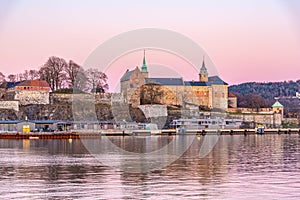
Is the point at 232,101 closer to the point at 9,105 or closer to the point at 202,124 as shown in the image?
the point at 202,124

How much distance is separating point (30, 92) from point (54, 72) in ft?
25.3

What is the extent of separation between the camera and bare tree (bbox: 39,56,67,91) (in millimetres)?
100000

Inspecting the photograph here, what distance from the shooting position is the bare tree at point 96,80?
3934 inches

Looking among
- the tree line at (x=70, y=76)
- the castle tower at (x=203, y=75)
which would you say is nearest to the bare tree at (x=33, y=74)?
the tree line at (x=70, y=76)

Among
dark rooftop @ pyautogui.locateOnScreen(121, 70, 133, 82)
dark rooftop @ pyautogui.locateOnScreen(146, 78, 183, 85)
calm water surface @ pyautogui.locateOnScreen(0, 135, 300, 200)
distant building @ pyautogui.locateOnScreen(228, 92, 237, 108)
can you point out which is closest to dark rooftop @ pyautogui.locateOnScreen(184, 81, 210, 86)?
dark rooftop @ pyautogui.locateOnScreen(146, 78, 183, 85)

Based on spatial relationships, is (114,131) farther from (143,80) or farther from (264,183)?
(264,183)

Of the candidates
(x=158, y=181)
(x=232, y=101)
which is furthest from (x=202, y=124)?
(x=158, y=181)

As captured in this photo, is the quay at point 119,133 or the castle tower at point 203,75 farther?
the castle tower at point 203,75

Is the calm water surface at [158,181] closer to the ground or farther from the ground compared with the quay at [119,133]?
closer to the ground

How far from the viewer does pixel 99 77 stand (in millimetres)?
101875

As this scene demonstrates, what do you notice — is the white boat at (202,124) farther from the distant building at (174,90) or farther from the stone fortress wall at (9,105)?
the stone fortress wall at (9,105)

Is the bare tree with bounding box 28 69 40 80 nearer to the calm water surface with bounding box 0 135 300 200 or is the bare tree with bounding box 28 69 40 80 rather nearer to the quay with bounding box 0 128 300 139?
the quay with bounding box 0 128 300 139

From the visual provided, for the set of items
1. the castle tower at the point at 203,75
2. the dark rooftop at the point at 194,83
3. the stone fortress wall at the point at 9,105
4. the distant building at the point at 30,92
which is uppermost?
the castle tower at the point at 203,75

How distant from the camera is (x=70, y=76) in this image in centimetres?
10150
